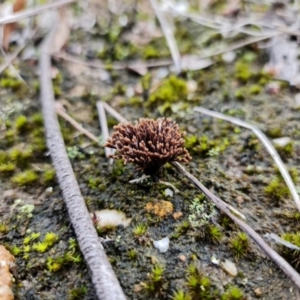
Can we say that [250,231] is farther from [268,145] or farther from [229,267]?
[268,145]

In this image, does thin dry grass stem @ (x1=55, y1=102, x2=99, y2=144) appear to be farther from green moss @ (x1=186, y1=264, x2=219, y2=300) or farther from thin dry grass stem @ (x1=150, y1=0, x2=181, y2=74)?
green moss @ (x1=186, y1=264, x2=219, y2=300)

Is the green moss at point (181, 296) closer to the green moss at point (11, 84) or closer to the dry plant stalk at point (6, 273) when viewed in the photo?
the dry plant stalk at point (6, 273)

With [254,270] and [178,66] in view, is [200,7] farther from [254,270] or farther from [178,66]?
[254,270]

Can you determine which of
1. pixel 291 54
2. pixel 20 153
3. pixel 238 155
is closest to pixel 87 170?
pixel 20 153

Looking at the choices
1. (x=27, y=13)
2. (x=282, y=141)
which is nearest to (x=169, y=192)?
(x=282, y=141)

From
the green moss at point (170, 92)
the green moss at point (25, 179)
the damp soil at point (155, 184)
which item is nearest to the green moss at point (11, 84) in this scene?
the damp soil at point (155, 184)
